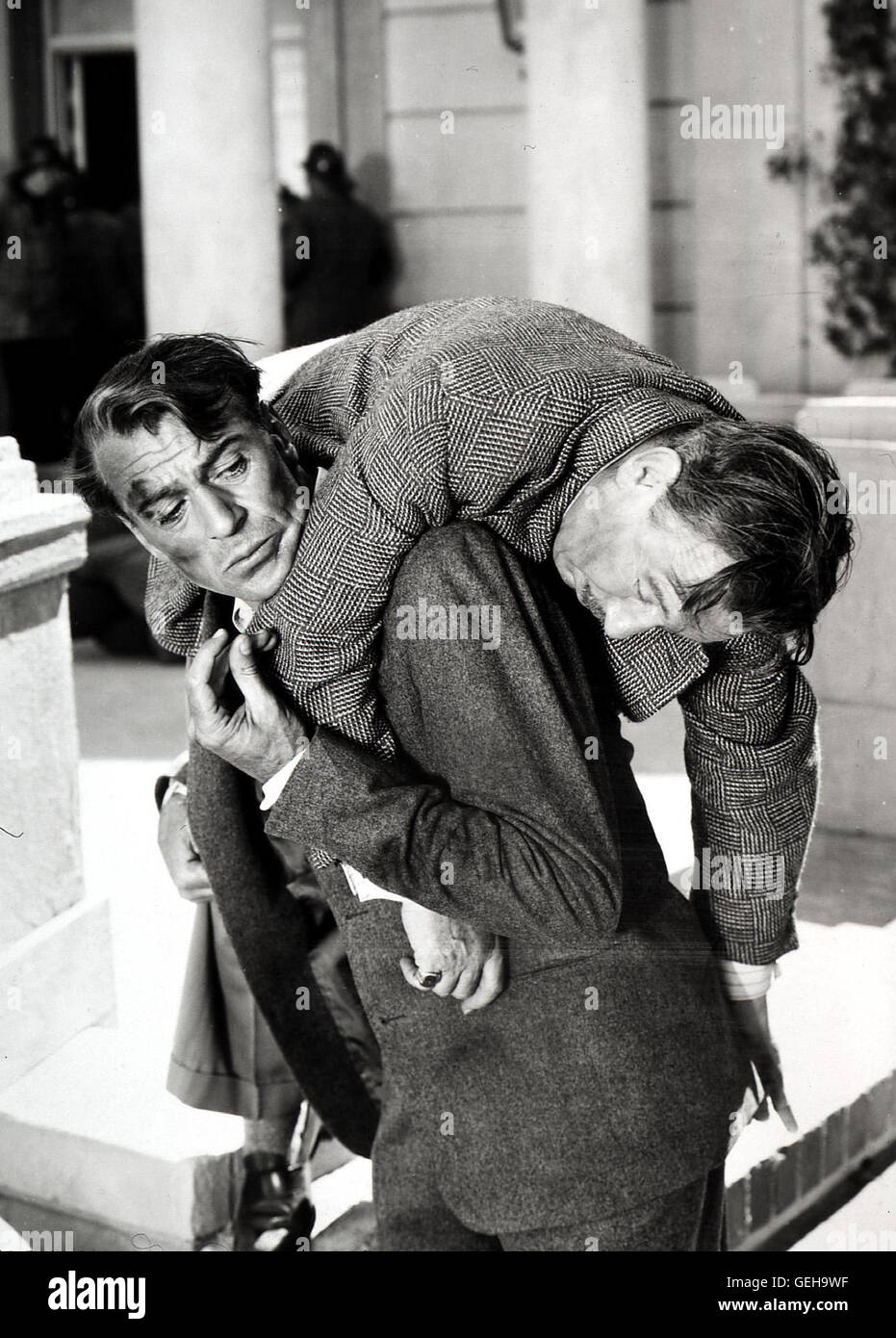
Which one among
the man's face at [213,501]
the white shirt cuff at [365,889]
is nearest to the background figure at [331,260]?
the man's face at [213,501]

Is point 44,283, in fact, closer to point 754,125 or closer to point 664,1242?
point 754,125

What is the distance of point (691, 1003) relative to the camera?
176 centimetres

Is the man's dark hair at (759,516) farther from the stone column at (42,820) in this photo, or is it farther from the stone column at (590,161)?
the stone column at (42,820)

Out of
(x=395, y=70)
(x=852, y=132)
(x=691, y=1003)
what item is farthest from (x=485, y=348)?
(x=852, y=132)

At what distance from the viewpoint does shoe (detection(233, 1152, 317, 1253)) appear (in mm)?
2463

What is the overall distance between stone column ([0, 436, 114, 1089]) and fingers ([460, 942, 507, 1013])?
109 cm

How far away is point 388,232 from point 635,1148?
2975 millimetres

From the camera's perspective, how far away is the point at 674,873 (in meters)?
2.15

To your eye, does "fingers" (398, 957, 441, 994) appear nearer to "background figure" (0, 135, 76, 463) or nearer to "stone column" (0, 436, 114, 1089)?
"background figure" (0, 135, 76, 463)

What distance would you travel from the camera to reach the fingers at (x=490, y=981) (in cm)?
170

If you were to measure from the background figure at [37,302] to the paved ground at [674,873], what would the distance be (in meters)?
0.57

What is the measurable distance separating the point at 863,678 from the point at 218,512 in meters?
2.37

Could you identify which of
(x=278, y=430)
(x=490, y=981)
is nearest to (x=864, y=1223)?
(x=490, y=981)
